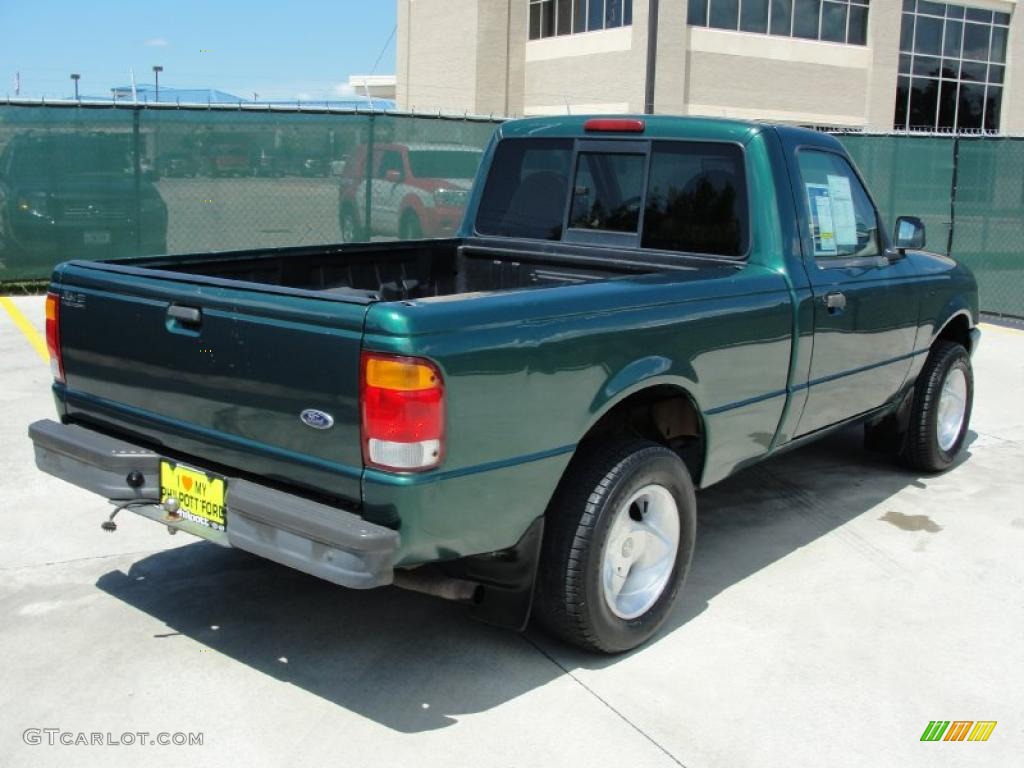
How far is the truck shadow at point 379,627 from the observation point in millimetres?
3840

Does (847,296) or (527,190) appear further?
(527,190)

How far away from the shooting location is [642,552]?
13.7 feet

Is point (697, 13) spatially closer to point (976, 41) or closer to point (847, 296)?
point (976, 41)

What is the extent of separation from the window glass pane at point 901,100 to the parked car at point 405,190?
2464 centimetres

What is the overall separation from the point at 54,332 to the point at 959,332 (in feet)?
16.3

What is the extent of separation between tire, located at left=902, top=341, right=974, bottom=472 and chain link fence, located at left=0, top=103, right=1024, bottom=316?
272 inches

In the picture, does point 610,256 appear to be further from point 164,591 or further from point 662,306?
point 164,591

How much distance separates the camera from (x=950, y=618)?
4559 mm

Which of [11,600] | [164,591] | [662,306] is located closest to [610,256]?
[662,306]

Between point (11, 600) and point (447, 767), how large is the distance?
211cm

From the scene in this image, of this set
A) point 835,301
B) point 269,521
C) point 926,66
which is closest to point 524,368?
point 269,521

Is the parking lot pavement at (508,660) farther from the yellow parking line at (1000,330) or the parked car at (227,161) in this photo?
the parked car at (227,161)

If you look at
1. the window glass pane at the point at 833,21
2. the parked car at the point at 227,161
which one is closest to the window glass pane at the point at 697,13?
the window glass pane at the point at 833,21

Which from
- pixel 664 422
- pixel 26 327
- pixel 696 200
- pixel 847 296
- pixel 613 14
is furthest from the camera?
pixel 613 14
